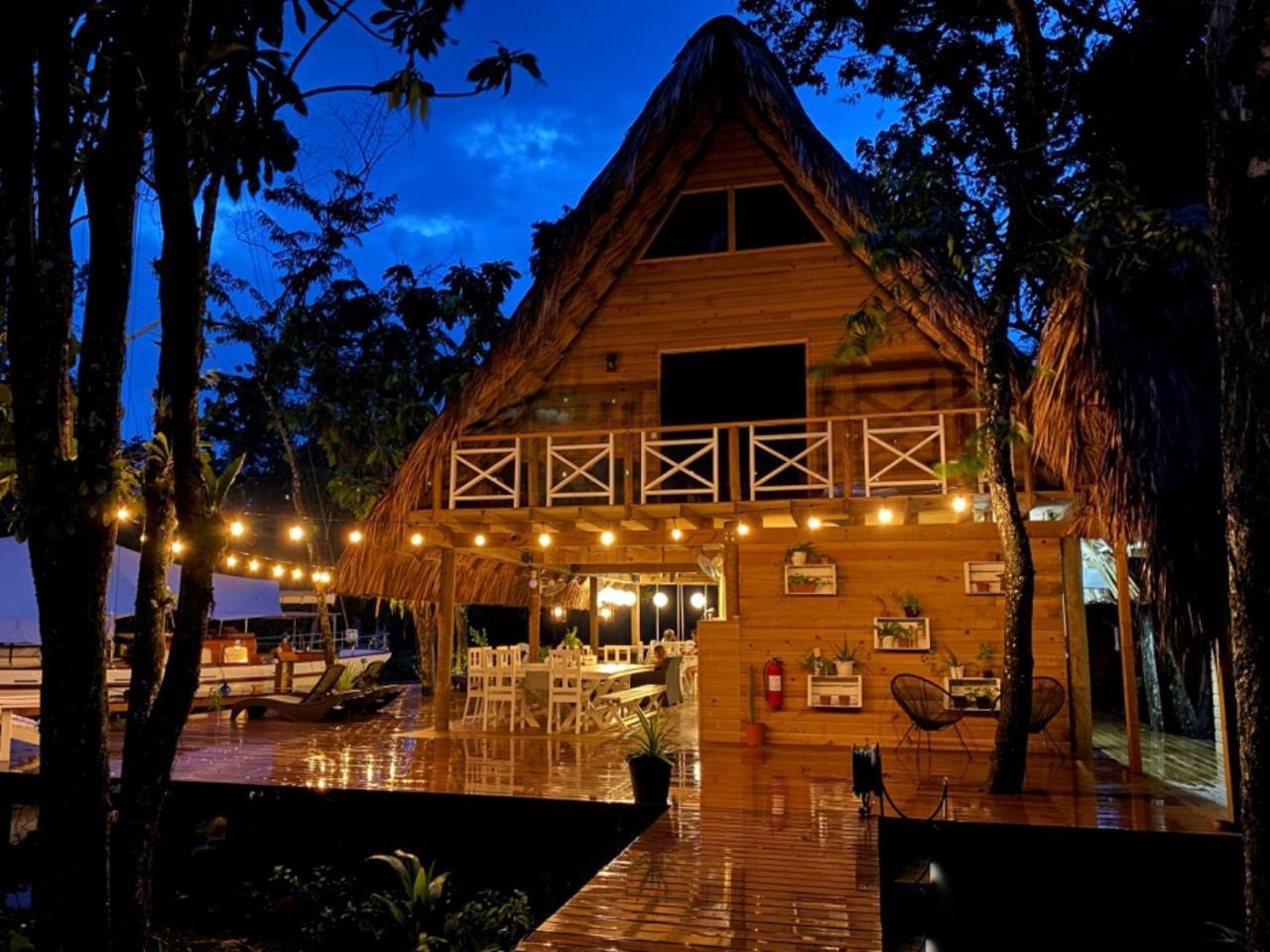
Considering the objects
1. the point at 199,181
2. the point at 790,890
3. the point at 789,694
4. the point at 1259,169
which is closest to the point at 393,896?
the point at 790,890

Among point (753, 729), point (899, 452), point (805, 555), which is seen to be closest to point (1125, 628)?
point (899, 452)

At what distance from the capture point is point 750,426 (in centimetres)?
959

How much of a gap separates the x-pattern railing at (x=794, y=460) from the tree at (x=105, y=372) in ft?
20.7

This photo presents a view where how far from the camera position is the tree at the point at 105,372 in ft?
9.78

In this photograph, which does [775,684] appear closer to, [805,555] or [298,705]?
[805,555]

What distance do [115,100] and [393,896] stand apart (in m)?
5.67

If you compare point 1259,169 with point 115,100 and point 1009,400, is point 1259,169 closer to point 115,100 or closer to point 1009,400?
point 115,100

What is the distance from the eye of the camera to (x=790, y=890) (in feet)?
15.2

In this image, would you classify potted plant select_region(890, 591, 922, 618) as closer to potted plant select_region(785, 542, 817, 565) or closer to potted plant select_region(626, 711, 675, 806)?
potted plant select_region(785, 542, 817, 565)

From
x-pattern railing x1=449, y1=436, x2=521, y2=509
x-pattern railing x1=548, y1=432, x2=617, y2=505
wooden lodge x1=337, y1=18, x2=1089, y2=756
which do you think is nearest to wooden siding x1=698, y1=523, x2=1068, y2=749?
wooden lodge x1=337, y1=18, x2=1089, y2=756

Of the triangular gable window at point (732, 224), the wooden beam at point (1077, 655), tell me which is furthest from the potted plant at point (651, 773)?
the triangular gable window at point (732, 224)

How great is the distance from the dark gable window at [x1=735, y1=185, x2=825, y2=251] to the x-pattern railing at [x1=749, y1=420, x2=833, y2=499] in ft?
6.84

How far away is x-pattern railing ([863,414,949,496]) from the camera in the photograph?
9.08 m

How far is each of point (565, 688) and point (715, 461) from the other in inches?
127
